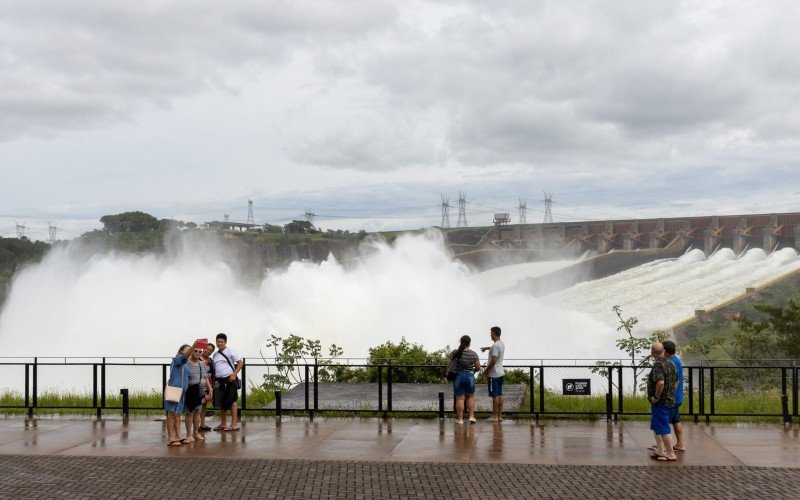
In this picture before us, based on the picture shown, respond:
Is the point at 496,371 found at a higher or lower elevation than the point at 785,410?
higher

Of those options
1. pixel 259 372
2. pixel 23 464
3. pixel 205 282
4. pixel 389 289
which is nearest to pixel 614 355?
pixel 389 289

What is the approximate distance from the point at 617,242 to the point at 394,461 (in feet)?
270

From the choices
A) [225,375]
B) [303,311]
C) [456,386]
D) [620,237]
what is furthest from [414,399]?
[620,237]

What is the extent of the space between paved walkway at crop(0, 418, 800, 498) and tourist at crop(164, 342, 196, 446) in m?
0.29

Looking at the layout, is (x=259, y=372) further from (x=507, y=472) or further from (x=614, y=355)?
(x=507, y=472)

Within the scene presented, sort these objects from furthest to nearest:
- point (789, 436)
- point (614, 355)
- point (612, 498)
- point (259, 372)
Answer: point (614, 355) < point (259, 372) < point (789, 436) < point (612, 498)

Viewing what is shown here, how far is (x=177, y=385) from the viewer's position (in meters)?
13.7

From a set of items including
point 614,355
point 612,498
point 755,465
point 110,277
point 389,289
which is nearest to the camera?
point 612,498

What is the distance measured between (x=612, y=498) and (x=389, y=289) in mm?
65932

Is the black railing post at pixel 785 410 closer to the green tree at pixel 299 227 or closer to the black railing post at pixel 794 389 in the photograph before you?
the black railing post at pixel 794 389

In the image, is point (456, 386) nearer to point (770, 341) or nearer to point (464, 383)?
point (464, 383)

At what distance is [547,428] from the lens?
15398 mm

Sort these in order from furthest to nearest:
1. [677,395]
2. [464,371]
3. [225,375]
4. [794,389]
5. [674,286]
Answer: [674,286], [794,389], [464,371], [225,375], [677,395]

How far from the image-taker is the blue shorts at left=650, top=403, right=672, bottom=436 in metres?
12.4
